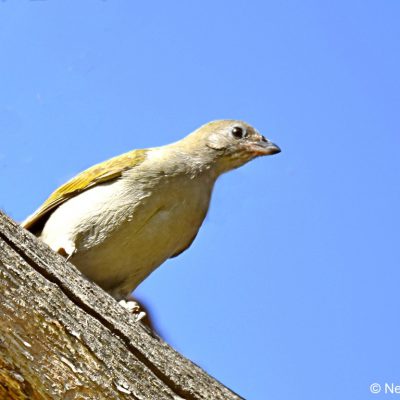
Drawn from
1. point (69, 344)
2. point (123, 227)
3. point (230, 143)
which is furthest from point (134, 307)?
point (230, 143)

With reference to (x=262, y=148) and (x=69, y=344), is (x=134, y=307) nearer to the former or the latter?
(x=69, y=344)

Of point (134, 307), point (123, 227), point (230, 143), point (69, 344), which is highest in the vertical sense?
Result: point (230, 143)

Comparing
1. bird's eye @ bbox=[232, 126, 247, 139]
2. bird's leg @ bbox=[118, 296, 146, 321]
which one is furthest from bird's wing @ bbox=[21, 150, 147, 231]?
bird's eye @ bbox=[232, 126, 247, 139]

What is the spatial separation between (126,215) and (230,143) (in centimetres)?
163

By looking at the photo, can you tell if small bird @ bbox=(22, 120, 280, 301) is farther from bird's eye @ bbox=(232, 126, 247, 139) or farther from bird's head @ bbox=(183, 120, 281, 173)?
bird's eye @ bbox=(232, 126, 247, 139)

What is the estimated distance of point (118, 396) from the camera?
2.93m

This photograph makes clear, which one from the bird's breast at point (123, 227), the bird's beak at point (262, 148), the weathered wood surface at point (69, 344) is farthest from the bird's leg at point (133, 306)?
the bird's beak at point (262, 148)

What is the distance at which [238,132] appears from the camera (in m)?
6.77

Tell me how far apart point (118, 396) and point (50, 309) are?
386mm

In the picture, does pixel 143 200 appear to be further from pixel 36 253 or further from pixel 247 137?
pixel 36 253

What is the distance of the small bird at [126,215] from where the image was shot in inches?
206

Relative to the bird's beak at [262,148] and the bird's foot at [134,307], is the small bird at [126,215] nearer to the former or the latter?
the bird's foot at [134,307]

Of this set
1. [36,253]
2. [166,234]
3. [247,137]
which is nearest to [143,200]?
[166,234]

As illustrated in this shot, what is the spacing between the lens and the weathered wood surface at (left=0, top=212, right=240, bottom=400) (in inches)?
112
